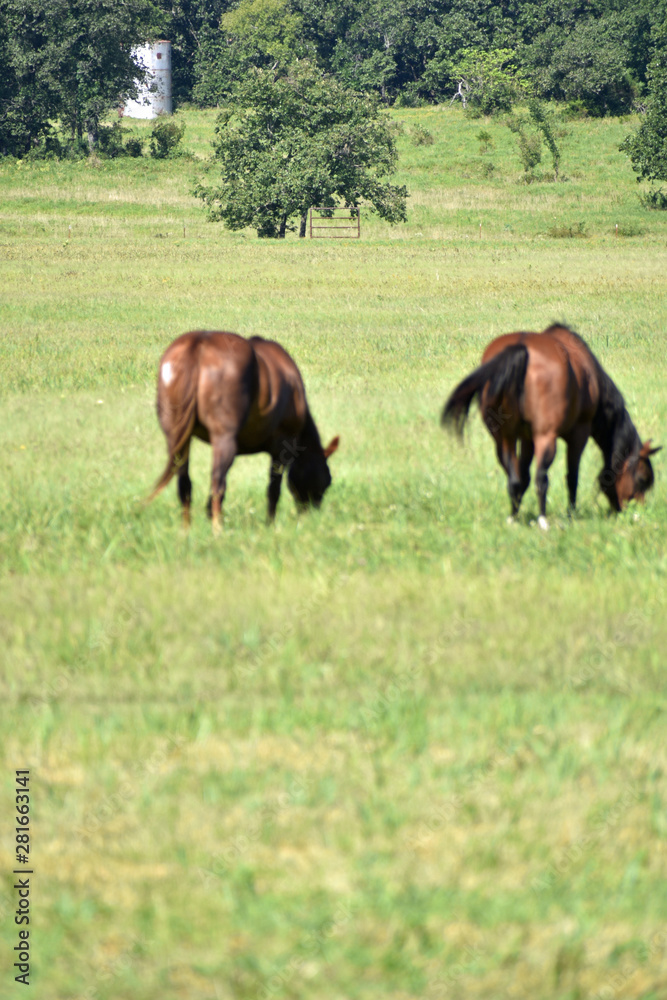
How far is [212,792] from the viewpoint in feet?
12.9

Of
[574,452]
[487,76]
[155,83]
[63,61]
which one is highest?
[487,76]

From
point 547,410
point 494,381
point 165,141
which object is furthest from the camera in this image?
point 165,141

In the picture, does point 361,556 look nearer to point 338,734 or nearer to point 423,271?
point 338,734

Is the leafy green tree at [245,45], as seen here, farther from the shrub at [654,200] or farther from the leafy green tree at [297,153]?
the shrub at [654,200]

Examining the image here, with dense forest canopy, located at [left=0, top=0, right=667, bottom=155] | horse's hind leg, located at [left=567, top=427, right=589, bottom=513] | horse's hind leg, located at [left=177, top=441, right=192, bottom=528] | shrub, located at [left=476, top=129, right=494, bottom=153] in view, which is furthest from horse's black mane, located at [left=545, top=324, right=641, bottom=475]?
dense forest canopy, located at [left=0, top=0, right=667, bottom=155]

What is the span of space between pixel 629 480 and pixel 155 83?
95.2 m

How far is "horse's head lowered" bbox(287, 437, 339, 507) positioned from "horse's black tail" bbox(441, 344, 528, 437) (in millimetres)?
1177

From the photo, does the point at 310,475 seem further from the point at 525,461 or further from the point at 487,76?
the point at 487,76

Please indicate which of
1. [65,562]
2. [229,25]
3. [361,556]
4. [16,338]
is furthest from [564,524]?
[229,25]

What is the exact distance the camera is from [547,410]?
790cm

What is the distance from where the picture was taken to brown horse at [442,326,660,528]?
777 centimetres

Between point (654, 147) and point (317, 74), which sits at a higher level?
point (317, 74)

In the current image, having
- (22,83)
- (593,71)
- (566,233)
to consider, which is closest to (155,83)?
(22,83)

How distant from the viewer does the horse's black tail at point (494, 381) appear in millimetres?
7688
